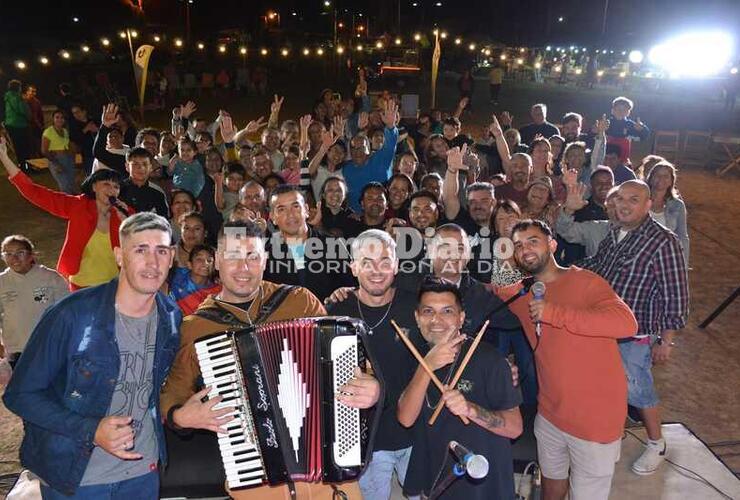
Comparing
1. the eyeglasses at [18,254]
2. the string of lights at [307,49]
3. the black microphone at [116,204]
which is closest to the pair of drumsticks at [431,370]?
the black microphone at [116,204]

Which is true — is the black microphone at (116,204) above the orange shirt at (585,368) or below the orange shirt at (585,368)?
above

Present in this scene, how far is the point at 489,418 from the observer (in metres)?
2.91

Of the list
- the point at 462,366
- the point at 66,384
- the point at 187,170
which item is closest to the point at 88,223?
the point at 187,170

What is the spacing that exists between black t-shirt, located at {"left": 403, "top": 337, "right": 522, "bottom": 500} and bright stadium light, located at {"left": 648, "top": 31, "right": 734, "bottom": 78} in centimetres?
3076

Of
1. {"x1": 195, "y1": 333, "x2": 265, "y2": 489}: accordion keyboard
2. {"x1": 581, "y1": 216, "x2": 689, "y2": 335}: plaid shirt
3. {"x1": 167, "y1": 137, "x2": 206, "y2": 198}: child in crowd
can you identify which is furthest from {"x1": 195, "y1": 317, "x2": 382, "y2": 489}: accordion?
{"x1": 167, "y1": 137, "x2": 206, "y2": 198}: child in crowd

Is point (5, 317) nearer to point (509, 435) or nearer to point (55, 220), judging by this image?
point (509, 435)

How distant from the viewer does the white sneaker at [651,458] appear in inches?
179

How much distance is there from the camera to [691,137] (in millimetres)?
19094

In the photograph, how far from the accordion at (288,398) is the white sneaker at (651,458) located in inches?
112

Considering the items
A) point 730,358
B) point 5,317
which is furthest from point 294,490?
point 730,358

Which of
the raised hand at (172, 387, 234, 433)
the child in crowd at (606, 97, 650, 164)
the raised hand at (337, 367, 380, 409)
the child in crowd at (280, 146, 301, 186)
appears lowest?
the raised hand at (172, 387, 234, 433)

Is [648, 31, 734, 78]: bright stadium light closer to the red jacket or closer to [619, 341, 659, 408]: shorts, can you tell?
→ [619, 341, 659, 408]: shorts

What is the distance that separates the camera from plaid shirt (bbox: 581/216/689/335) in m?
4.10

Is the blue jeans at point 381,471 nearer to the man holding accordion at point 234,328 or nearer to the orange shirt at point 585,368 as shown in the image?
the man holding accordion at point 234,328
